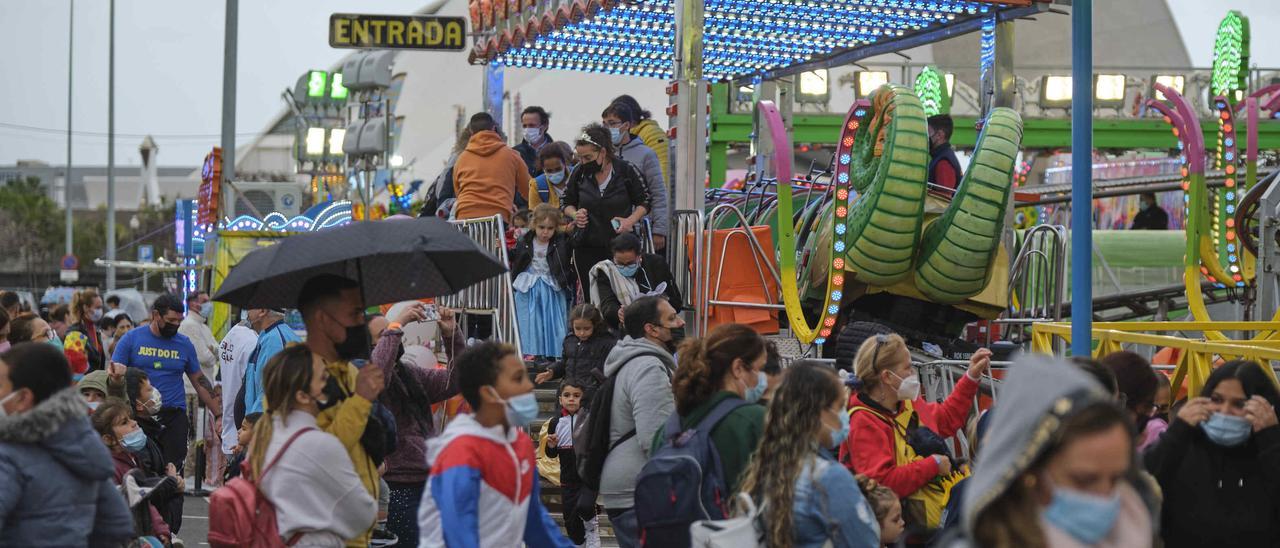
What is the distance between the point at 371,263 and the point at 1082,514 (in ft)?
15.5

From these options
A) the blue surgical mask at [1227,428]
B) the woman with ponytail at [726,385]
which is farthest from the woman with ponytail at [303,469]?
the blue surgical mask at [1227,428]

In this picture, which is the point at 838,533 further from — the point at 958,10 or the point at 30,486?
the point at 958,10

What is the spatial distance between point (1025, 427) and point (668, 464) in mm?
3044

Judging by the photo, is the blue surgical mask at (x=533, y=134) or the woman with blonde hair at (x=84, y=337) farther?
the blue surgical mask at (x=533, y=134)

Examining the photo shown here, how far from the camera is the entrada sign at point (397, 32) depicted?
60.6 feet

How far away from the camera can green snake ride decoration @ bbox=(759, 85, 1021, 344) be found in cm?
1287

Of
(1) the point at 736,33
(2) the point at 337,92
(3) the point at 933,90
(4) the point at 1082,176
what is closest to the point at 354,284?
(4) the point at 1082,176

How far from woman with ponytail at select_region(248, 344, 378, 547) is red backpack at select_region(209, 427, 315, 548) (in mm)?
25

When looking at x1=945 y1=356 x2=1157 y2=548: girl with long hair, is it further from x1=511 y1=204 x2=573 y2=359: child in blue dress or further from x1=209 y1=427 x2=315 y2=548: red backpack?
x1=511 y1=204 x2=573 y2=359: child in blue dress

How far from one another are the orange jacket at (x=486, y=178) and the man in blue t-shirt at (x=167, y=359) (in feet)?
8.26

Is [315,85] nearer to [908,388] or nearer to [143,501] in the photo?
[143,501]

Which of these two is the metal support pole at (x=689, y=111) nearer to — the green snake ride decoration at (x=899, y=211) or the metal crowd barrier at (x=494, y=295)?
the green snake ride decoration at (x=899, y=211)

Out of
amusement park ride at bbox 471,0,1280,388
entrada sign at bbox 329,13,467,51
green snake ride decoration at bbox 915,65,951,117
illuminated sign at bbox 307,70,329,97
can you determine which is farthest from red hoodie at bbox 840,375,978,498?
illuminated sign at bbox 307,70,329,97

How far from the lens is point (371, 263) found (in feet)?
24.0
